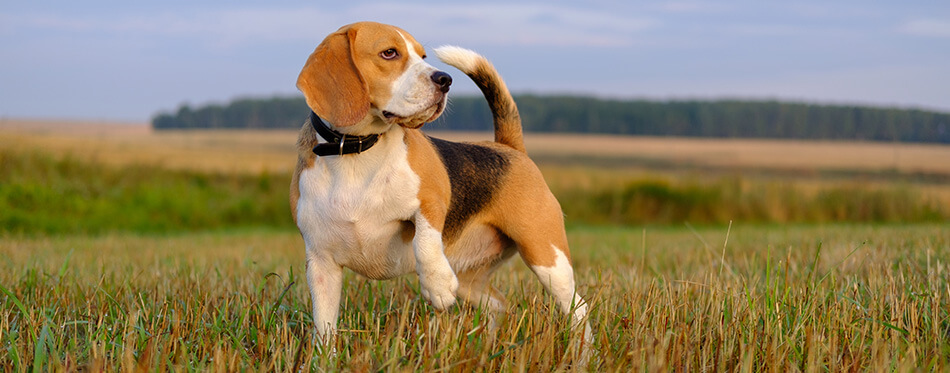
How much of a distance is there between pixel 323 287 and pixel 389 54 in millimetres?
1247

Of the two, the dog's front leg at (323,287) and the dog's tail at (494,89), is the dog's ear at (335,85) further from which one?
the dog's tail at (494,89)

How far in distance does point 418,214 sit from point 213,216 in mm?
15435

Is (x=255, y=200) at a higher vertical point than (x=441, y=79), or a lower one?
lower

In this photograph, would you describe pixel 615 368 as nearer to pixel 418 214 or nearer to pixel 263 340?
pixel 418 214

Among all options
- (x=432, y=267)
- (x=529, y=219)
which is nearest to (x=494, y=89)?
(x=529, y=219)

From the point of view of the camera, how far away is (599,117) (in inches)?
1248

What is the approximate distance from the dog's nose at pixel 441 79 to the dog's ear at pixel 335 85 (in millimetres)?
337

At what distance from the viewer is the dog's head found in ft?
11.8

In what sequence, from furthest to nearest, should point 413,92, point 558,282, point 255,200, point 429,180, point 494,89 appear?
point 255,200, point 494,89, point 558,282, point 429,180, point 413,92

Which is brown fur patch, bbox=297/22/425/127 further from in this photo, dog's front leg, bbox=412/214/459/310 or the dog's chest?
dog's front leg, bbox=412/214/459/310

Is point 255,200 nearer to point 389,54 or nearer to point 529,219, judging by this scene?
point 529,219

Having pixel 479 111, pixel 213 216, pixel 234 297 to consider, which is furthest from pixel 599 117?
pixel 234 297

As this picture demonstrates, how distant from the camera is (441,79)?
3646mm

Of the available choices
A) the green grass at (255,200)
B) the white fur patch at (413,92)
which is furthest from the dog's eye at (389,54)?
the green grass at (255,200)
